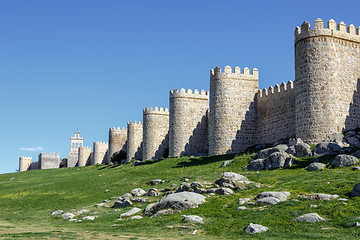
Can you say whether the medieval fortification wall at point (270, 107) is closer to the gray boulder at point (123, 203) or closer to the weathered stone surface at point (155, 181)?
the weathered stone surface at point (155, 181)

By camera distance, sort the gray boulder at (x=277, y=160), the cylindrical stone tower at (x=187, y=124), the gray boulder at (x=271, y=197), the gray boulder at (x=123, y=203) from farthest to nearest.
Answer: the cylindrical stone tower at (x=187, y=124)
the gray boulder at (x=277, y=160)
the gray boulder at (x=123, y=203)
the gray boulder at (x=271, y=197)

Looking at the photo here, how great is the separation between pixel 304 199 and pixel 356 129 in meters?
17.4

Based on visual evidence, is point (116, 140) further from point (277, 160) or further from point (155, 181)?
point (277, 160)

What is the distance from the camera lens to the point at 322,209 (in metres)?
17.8

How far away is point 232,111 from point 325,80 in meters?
13.5

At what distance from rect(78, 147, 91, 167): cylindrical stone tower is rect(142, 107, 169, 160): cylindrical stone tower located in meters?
34.9

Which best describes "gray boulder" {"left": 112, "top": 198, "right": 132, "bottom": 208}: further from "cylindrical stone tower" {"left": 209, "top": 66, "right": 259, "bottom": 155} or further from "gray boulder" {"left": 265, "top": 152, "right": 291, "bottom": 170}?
"cylindrical stone tower" {"left": 209, "top": 66, "right": 259, "bottom": 155}

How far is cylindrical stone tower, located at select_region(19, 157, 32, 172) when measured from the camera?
106 meters

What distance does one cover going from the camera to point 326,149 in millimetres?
30500

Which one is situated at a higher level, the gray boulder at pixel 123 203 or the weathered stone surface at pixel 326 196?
the weathered stone surface at pixel 326 196

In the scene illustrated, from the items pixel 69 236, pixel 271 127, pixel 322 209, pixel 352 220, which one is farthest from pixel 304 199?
pixel 271 127

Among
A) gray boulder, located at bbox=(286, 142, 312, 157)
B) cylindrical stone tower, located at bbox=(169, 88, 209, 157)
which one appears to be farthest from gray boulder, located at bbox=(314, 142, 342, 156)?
cylindrical stone tower, located at bbox=(169, 88, 209, 157)

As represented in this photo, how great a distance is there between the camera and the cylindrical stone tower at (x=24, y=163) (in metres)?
106

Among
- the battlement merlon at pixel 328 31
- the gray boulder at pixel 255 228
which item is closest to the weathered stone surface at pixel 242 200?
the gray boulder at pixel 255 228
